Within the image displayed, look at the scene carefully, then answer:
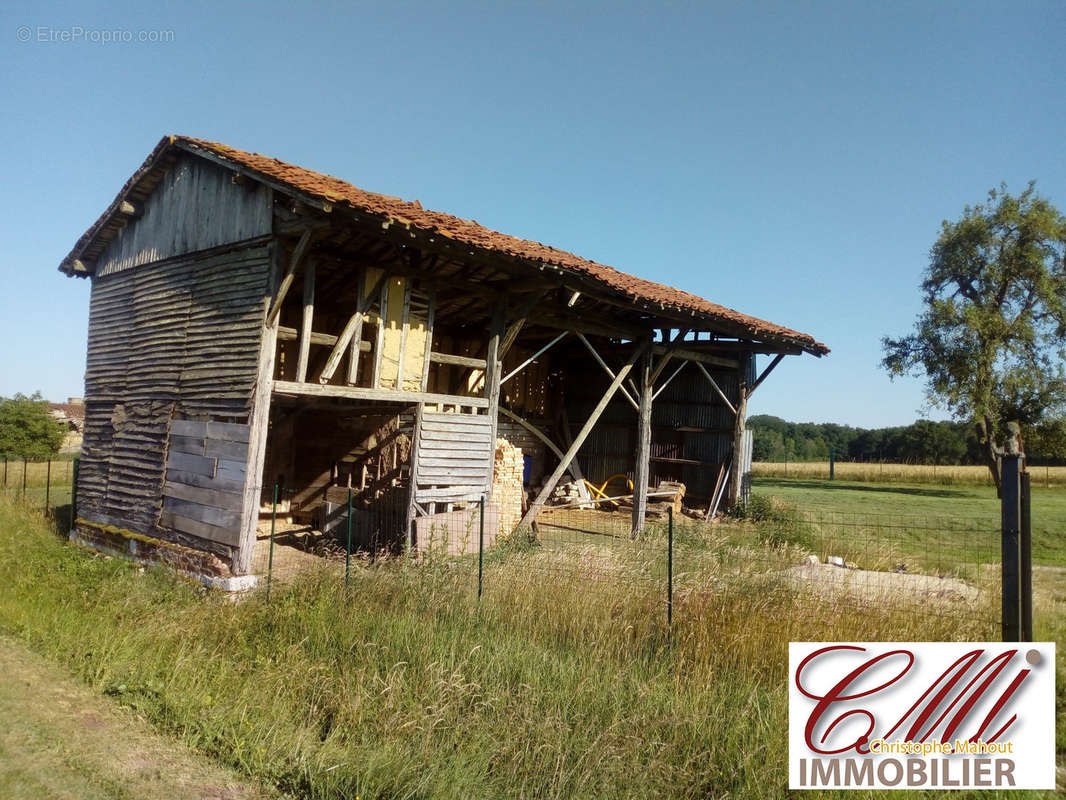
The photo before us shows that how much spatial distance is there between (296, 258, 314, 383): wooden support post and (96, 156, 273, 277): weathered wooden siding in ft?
2.44

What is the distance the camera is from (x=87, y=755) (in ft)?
14.2

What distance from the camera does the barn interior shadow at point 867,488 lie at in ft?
101

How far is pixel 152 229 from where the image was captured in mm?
11383

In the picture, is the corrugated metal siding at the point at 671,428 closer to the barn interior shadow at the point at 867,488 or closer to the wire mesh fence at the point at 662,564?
the wire mesh fence at the point at 662,564

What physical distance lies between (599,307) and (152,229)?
7.85 meters

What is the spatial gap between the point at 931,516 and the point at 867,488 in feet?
51.8

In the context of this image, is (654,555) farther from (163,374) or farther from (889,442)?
(889,442)

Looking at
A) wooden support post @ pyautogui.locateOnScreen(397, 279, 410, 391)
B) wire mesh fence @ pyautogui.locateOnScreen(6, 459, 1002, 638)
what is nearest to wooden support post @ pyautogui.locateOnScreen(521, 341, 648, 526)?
wire mesh fence @ pyautogui.locateOnScreen(6, 459, 1002, 638)

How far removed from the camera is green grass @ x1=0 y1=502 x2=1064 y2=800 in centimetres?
407

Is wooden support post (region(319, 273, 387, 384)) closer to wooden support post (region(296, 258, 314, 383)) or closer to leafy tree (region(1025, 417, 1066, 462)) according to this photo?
wooden support post (region(296, 258, 314, 383))

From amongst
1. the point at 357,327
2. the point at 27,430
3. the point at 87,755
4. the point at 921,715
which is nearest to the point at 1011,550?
the point at 921,715

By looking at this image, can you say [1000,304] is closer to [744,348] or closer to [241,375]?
[744,348]

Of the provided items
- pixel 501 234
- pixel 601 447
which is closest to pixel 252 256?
pixel 501 234

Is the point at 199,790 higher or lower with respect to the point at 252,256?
lower
